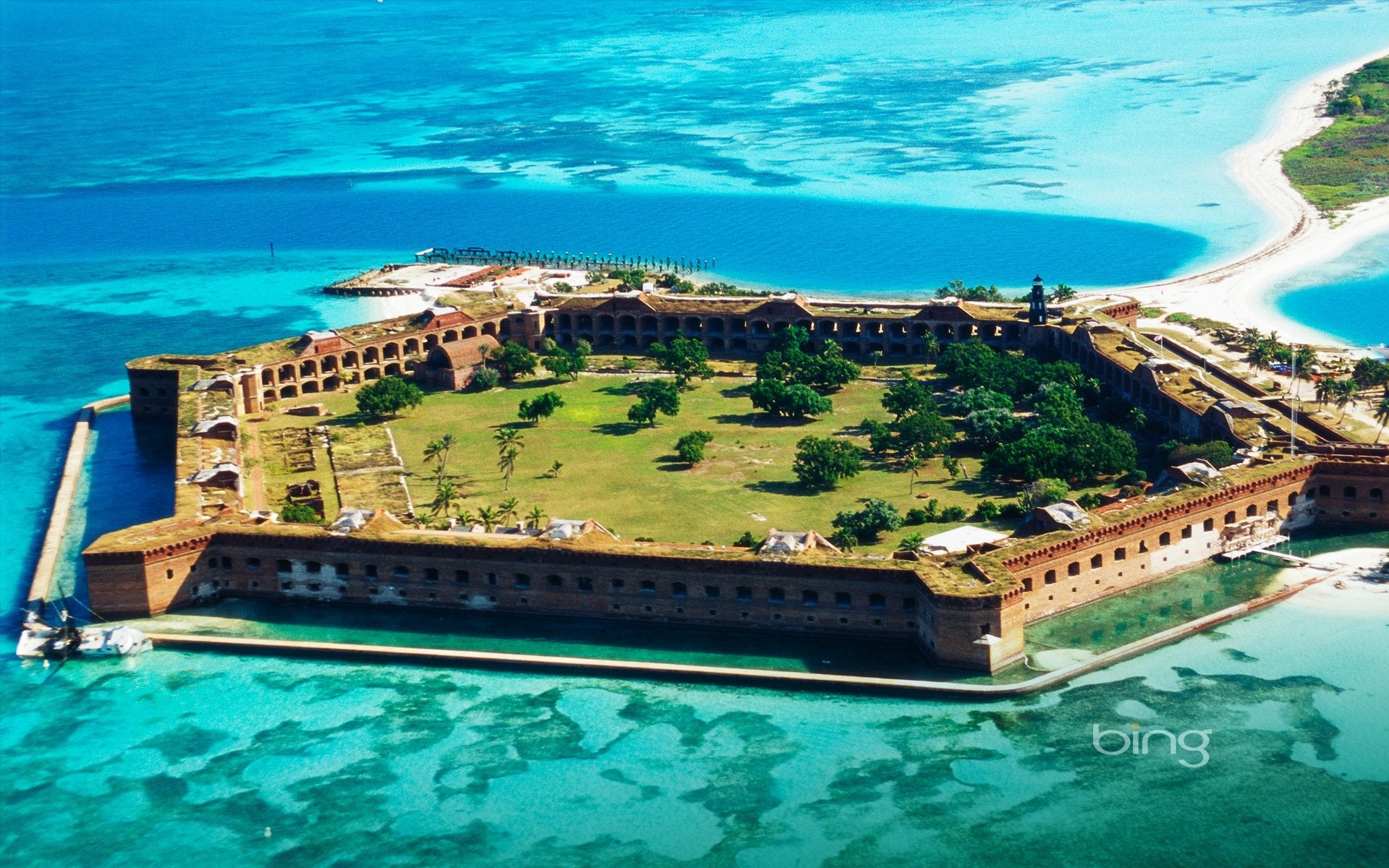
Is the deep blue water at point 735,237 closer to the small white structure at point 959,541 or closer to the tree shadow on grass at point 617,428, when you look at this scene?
the tree shadow on grass at point 617,428

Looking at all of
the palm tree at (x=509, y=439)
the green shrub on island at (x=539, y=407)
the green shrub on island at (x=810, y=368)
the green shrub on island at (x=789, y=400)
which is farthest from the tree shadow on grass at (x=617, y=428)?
the green shrub on island at (x=810, y=368)

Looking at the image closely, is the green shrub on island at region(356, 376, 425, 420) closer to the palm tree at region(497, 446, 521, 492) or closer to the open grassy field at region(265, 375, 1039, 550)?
the open grassy field at region(265, 375, 1039, 550)

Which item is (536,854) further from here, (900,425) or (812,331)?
(812,331)

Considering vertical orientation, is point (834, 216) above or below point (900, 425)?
above

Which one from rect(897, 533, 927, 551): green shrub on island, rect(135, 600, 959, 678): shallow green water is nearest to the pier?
rect(897, 533, 927, 551): green shrub on island

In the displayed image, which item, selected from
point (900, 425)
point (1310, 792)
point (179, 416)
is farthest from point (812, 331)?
point (1310, 792)

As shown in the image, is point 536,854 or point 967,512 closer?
point 536,854
